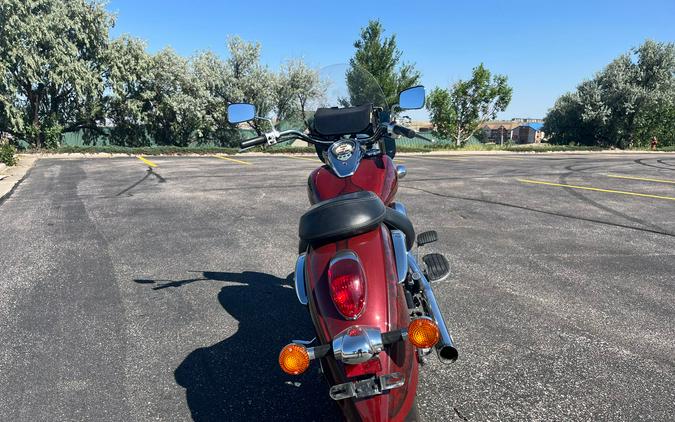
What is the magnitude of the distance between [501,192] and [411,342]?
8945mm

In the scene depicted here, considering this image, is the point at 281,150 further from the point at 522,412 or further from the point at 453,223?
the point at 522,412

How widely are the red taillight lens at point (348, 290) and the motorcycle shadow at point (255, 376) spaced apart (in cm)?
51

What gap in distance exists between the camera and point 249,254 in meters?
5.27

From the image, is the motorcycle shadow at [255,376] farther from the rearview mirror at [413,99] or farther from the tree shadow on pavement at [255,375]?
the rearview mirror at [413,99]

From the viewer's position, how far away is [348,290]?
179 cm

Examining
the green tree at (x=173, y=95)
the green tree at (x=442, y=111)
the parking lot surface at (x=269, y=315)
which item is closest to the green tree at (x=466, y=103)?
the green tree at (x=442, y=111)

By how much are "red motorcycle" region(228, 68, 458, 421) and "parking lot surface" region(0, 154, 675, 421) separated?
72 cm

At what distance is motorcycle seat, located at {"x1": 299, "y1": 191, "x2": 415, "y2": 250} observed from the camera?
1.98 meters

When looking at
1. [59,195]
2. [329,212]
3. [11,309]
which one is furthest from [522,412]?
[59,195]

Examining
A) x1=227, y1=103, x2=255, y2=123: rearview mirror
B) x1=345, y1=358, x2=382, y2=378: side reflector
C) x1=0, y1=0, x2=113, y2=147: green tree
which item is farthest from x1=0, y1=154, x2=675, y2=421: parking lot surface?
x1=0, y1=0, x2=113, y2=147: green tree

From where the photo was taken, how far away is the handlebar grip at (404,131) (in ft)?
9.16

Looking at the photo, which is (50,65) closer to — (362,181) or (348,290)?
(362,181)

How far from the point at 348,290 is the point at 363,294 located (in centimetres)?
7

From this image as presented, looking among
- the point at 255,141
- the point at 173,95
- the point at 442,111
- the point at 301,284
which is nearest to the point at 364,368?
the point at 301,284
